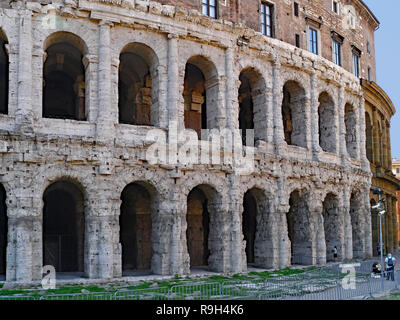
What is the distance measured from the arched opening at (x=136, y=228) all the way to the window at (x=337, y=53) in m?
13.0

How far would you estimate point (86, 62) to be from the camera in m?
17.7

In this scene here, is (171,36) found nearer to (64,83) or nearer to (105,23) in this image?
(105,23)

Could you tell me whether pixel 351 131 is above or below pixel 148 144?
above

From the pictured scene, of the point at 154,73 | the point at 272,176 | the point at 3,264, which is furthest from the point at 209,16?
the point at 3,264

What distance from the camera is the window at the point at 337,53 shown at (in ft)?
89.5

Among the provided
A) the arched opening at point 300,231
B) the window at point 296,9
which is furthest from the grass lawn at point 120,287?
the window at point 296,9

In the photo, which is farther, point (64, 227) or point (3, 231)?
point (64, 227)

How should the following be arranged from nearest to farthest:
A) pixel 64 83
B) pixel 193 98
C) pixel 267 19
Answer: pixel 267 19 < pixel 64 83 < pixel 193 98

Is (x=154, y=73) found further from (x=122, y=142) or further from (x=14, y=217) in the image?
(x=14, y=217)

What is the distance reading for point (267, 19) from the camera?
75.3 ft

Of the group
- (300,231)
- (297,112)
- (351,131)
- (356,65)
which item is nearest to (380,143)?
(356,65)

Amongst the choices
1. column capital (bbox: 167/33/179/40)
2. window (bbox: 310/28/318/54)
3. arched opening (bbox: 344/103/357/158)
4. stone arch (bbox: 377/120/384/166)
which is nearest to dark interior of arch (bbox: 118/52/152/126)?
column capital (bbox: 167/33/179/40)

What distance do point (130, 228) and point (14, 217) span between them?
6.95m

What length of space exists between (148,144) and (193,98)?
612cm
